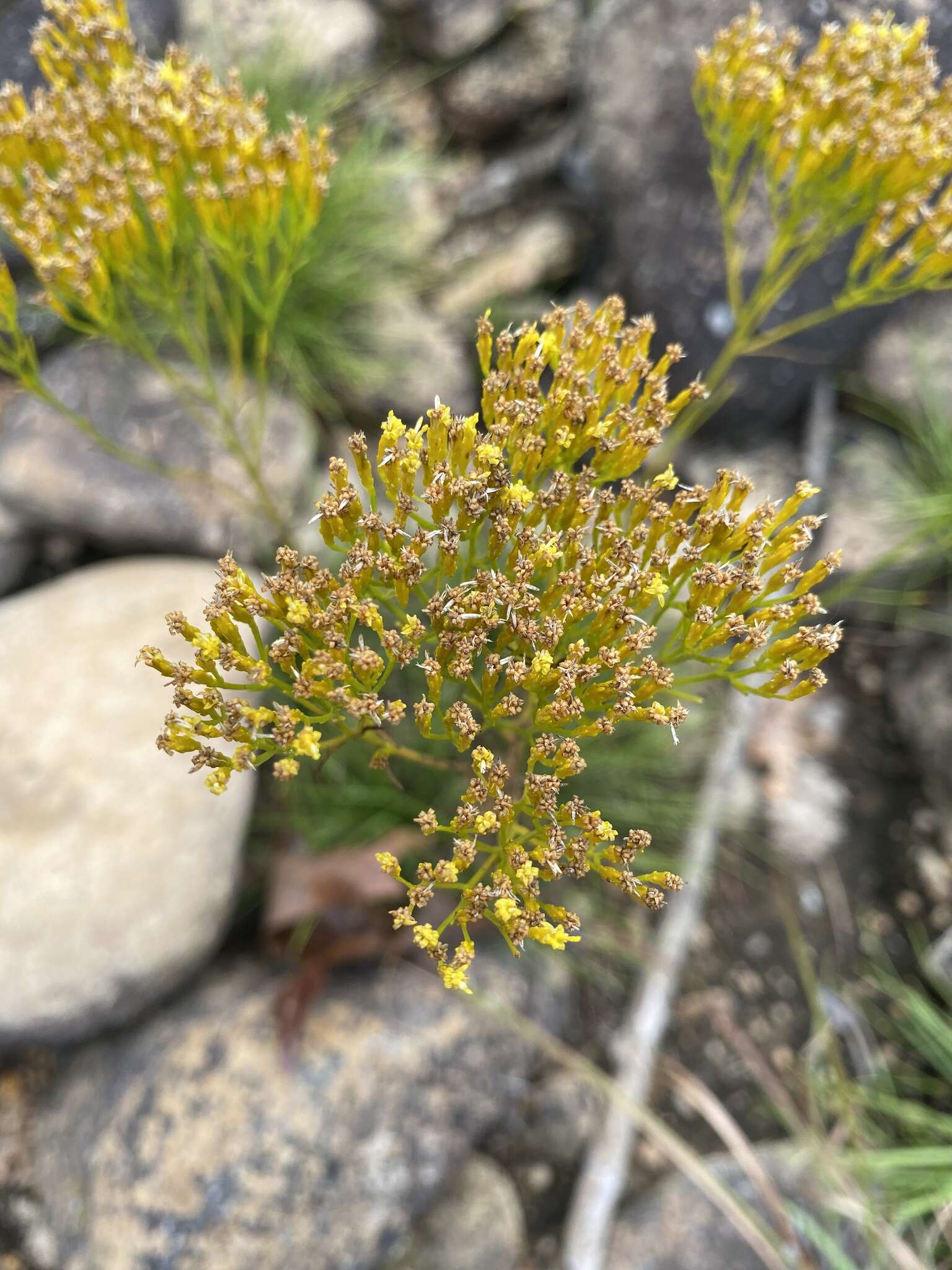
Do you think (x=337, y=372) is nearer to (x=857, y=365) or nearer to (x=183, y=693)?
(x=857, y=365)

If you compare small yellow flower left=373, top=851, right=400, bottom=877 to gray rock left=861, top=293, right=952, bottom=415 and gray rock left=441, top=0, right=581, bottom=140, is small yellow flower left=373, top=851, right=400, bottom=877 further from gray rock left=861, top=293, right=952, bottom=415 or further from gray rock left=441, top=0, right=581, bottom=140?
gray rock left=441, top=0, right=581, bottom=140

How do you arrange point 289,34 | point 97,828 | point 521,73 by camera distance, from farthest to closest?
point 521,73 < point 289,34 < point 97,828

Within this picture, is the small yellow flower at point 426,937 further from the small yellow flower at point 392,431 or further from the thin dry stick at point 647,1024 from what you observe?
the thin dry stick at point 647,1024

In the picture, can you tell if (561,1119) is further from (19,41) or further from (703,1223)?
(19,41)

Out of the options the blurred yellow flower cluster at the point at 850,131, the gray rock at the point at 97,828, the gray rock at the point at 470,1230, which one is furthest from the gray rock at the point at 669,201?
the gray rock at the point at 470,1230

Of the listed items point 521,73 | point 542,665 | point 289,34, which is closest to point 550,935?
point 542,665

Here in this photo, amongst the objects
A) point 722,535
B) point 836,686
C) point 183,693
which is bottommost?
point 183,693

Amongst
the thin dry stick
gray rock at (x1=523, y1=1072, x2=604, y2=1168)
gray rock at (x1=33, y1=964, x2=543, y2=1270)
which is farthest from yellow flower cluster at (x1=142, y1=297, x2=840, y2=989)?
gray rock at (x1=523, y1=1072, x2=604, y2=1168)

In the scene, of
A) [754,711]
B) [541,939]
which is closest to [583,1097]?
[754,711]
